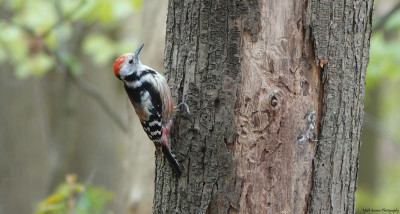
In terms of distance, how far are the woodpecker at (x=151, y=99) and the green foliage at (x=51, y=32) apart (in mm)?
2595

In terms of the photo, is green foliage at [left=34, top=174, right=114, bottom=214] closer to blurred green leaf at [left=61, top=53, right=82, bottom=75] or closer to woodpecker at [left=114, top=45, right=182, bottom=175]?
woodpecker at [left=114, top=45, right=182, bottom=175]

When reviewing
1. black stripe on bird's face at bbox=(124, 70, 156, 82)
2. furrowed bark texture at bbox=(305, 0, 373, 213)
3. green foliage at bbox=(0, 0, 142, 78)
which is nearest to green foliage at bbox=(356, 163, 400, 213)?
green foliage at bbox=(0, 0, 142, 78)

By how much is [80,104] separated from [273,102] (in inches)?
271

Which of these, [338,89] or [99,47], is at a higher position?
[99,47]

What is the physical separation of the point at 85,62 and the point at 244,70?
720 centimetres

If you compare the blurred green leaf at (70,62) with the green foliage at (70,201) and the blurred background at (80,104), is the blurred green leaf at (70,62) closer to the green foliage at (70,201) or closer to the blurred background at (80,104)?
the blurred background at (80,104)

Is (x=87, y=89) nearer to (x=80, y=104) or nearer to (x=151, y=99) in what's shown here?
(x=80, y=104)

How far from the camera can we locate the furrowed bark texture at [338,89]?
2627mm

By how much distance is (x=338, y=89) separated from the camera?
2680mm

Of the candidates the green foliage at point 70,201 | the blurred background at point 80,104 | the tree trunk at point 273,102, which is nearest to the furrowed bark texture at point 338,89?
the tree trunk at point 273,102

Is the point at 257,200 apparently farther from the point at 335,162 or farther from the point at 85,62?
the point at 85,62

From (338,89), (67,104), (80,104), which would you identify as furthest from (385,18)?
(80,104)

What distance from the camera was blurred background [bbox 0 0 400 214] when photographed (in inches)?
229

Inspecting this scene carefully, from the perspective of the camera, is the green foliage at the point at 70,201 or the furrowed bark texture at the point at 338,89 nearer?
the furrowed bark texture at the point at 338,89
